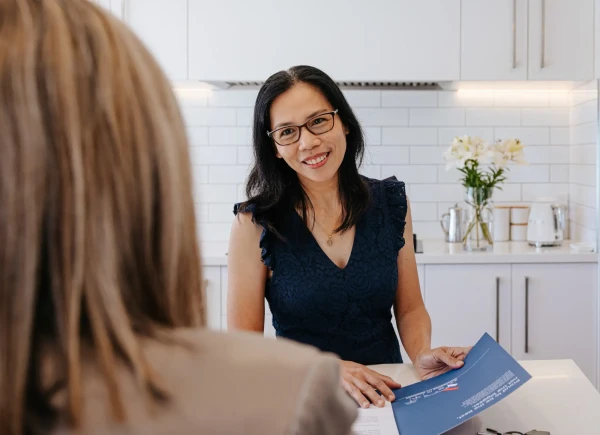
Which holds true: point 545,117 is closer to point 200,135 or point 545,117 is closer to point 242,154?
point 242,154

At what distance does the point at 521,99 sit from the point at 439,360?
2.24 meters

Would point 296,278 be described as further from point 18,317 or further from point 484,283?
point 484,283

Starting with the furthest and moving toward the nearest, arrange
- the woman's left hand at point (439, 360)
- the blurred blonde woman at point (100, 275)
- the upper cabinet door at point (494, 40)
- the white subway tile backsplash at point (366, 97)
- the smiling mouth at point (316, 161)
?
the white subway tile backsplash at point (366, 97) < the upper cabinet door at point (494, 40) < the smiling mouth at point (316, 161) < the woman's left hand at point (439, 360) < the blurred blonde woman at point (100, 275)

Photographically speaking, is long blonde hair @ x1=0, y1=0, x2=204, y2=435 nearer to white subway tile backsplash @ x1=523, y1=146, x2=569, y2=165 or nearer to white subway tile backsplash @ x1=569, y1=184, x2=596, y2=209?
white subway tile backsplash @ x1=569, y1=184, x2=596, y2=209

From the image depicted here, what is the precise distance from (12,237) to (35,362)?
0.29 feet

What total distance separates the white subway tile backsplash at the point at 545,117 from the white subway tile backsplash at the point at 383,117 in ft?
1.99

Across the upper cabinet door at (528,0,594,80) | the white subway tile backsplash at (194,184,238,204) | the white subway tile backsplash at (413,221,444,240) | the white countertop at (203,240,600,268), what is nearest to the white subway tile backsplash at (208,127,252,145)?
the white subway tile backsplash at (194,184,238,204)

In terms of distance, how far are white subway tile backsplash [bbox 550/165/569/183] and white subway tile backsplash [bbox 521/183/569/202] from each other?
20mm

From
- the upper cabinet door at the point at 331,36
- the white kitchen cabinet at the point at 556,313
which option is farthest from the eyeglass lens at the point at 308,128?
the white kitchen cabinet at the point at 556,313

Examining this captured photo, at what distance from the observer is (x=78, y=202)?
1.54 feet

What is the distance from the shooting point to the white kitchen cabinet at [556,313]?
9.33 ft

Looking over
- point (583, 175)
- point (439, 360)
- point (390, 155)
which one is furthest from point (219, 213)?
point (439, 360)

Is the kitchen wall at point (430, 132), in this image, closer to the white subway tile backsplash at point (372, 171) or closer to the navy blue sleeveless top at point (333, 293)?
the white subway tile backsplash at point (372, 171)

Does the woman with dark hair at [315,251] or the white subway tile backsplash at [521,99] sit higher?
the white subway tile backsplash at [521,99]
